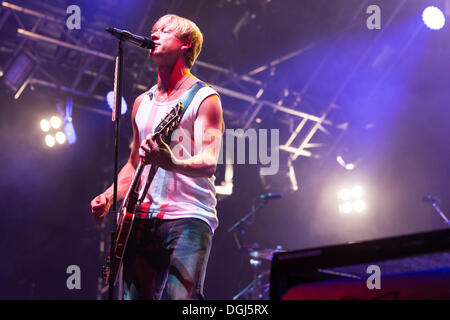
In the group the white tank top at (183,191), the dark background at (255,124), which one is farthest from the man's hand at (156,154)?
the dark background at (255,124)

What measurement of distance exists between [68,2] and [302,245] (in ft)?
24.3

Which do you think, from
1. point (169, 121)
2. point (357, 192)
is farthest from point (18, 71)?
point (357, 192)

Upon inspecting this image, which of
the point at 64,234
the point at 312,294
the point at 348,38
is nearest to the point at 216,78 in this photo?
the point at 348,38

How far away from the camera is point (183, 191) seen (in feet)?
7.46

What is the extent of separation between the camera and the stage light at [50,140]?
24.7ft

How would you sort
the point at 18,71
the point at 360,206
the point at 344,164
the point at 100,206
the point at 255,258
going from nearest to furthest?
the point at 100,206 < the point at 18,71 < the point at 255,258 < the point at 344,164 < the point at 360,206

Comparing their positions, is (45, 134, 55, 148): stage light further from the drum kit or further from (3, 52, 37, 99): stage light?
the drum kit

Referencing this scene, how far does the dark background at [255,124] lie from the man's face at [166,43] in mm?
4289

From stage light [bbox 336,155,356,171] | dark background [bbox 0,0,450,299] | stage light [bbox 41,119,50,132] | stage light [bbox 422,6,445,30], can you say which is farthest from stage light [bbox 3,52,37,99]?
stage light [bbox 422,6,445,30]

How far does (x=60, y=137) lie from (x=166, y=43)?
5.55 m

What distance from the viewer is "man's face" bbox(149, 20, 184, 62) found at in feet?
8.33

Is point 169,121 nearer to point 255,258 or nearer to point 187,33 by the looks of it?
point 187,33

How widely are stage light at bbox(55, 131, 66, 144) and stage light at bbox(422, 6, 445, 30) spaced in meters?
6.67

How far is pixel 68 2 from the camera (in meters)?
6.38
